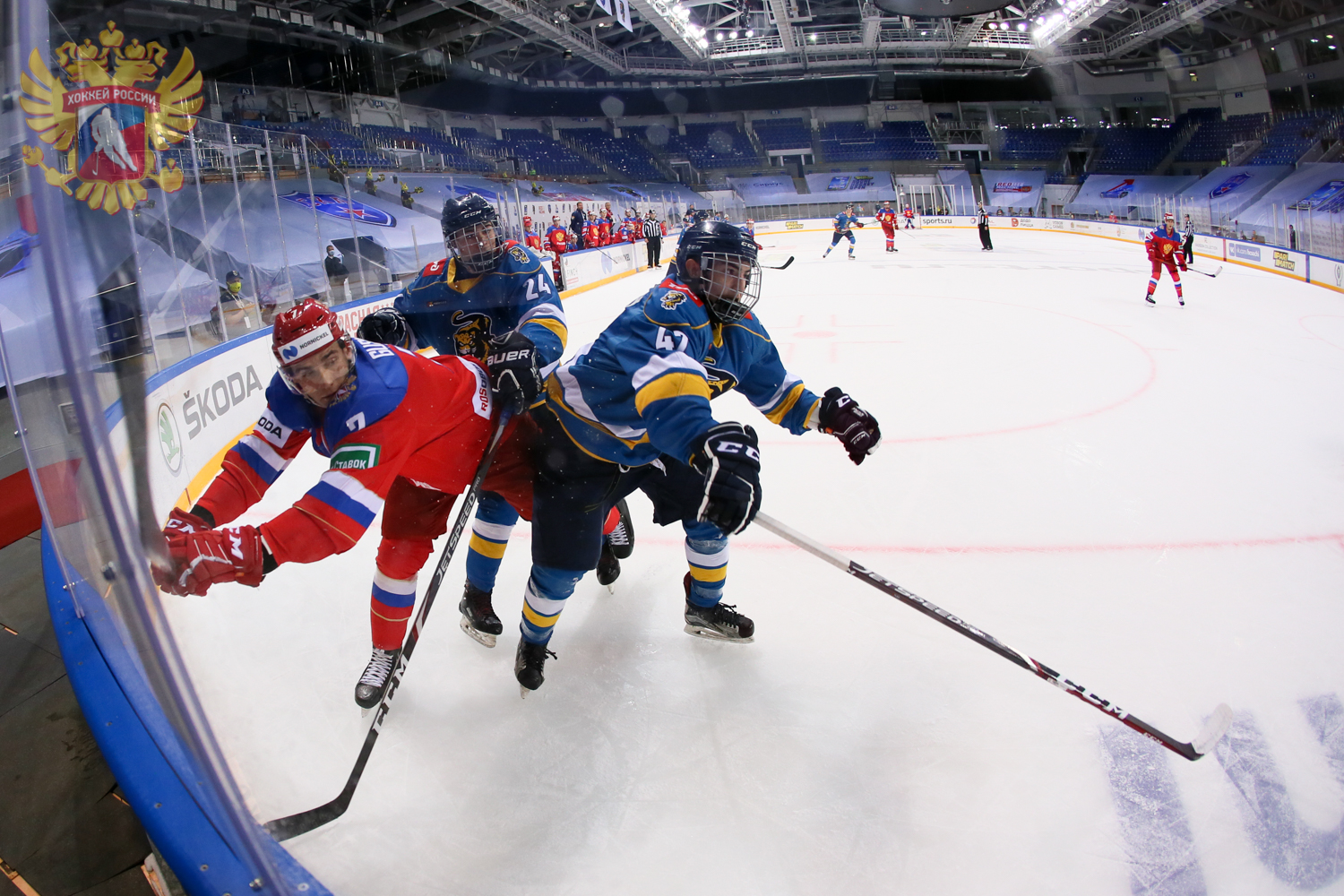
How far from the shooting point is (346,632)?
7.30 feet

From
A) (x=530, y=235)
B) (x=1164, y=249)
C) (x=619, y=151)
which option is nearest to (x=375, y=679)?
(x=1164, y=249)

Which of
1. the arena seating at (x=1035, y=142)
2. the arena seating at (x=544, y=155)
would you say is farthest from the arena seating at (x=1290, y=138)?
the arena seating at (x=1035, y=142)

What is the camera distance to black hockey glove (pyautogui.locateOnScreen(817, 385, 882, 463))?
2.01 meters

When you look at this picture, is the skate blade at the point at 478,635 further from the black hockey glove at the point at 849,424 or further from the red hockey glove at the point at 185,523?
the black hockey glove at the point at 849,424

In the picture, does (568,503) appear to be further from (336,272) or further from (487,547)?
(336,272)

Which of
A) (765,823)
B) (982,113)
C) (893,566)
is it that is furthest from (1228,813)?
(982,113)

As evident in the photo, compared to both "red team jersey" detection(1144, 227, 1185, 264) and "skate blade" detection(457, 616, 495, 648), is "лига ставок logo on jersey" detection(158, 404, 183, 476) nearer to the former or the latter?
"skate blade" detection(457, 616, 495, 648)

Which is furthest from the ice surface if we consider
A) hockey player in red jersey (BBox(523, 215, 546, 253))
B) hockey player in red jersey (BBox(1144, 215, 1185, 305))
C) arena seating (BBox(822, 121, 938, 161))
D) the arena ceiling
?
arena seating (BBox(822, 121, 938, 161))

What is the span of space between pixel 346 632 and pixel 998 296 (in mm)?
8340

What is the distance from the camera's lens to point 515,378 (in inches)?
74.9

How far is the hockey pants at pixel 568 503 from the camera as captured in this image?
1813 millimetres

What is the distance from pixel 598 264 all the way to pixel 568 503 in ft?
35.8

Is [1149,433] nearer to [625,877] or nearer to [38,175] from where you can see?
[625,877]

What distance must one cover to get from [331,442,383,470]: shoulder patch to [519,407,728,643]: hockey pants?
50 centimetres
